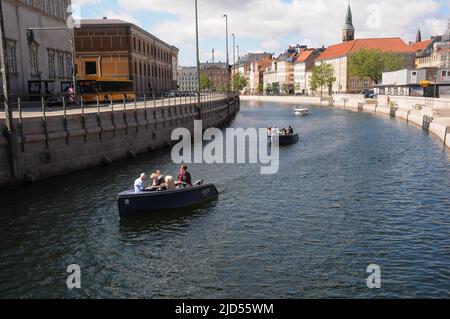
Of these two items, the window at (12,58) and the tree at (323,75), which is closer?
the window at (12,58)

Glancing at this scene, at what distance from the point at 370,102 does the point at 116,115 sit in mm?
79770

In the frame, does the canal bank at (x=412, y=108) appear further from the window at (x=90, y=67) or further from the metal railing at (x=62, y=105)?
the window at (x=90, y=67)

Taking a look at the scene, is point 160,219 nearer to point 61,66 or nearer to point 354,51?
point 61,66

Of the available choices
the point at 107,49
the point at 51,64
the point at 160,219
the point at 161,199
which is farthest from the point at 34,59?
the point at 160,219

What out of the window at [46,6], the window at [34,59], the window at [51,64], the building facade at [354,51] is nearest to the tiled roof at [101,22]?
the window at [51,64]

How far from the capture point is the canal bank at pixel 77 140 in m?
27.7

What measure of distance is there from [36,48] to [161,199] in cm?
3574

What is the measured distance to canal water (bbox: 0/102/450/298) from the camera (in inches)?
589

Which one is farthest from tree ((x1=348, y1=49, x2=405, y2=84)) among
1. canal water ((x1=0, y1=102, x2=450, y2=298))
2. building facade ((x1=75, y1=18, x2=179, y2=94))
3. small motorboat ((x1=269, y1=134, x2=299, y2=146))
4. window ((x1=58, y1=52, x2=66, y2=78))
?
canal water ((x1=0, y1=102, x2=450, y2=298))

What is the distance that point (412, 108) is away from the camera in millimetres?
79000

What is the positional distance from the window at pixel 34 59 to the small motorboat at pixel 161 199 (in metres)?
33.0

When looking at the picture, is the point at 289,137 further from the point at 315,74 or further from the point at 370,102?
the point at 315,74
